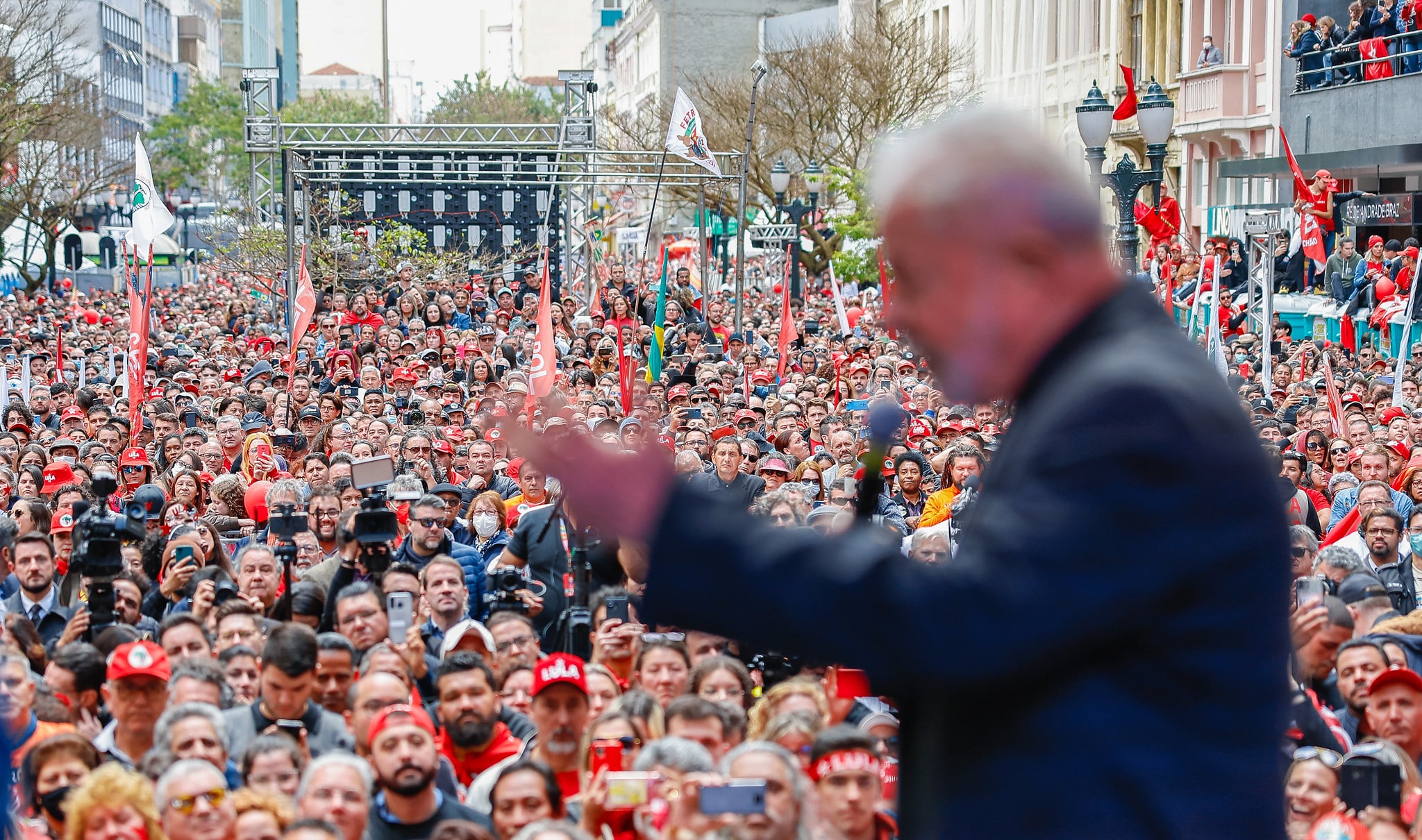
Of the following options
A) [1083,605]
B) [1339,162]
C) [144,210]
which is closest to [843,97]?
[1339,162]

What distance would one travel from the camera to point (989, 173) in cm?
191

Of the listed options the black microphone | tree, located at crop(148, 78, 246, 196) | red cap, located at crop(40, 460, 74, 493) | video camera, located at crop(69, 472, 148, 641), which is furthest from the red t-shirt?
tree, located at crop(148, 78, 246, 196)

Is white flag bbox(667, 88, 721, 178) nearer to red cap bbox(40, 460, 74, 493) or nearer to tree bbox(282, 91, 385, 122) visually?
red cap bbox(40, 460, 74, 493)

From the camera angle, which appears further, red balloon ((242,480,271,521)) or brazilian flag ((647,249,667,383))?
brazilian flag ((647,249,667,383))

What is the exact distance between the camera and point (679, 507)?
193cm

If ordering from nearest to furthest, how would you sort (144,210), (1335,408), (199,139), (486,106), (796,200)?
1. (1335,408)
2. (144,210)
3. (796,200)
4. (199,139)
5. (486,106)

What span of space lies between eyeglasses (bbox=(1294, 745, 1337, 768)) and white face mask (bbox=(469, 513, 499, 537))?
20.8 ft

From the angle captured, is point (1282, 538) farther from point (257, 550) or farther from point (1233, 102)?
point (1233, 102)

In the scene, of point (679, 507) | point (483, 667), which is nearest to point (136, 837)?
point (483, 667)

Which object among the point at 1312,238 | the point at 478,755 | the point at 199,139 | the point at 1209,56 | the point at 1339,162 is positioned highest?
the point at 199,139

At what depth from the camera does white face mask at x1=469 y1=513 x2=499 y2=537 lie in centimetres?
1173

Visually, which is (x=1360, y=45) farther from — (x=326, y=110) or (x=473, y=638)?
(x=326, y=110)

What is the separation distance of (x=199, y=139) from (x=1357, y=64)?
6539cm

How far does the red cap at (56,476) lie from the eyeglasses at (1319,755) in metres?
9.16
